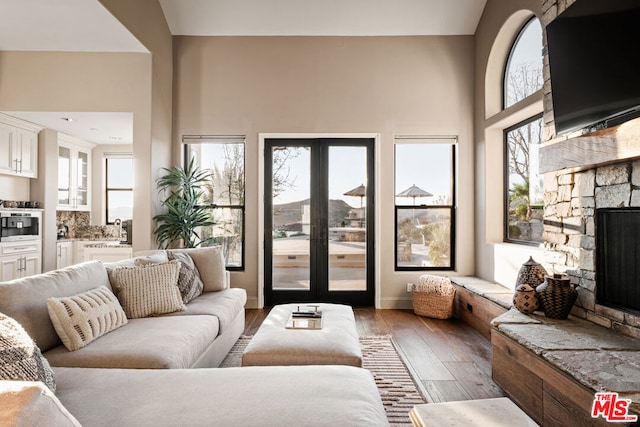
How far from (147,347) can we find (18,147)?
4.35 m

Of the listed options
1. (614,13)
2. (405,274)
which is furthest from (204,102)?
(614,13)

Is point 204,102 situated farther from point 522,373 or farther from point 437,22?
point 522,373

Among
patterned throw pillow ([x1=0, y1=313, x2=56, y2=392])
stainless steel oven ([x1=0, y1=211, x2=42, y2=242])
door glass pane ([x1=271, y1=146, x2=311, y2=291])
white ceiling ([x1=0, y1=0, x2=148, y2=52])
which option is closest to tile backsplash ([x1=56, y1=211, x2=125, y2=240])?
stainless steel oven ([x1=0, y1=211, x2=42, y2=242])

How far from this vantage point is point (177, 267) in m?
3.11

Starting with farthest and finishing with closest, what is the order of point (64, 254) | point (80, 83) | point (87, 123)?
1. point (64, 254)
2. point (87, 123)
3. point (80, 83)

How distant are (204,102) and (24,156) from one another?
2.49 metres

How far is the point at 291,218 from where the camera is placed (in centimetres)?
514

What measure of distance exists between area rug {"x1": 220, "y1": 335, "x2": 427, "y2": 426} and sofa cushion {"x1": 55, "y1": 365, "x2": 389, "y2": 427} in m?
0.73

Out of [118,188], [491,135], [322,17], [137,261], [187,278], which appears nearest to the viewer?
[137,261]

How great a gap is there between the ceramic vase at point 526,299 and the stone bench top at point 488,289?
452 mm

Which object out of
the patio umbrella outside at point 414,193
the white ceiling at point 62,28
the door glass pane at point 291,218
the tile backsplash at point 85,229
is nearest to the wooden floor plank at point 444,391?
the door glass pane at point 291,218

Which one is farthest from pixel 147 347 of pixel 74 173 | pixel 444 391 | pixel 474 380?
pixel 74 173

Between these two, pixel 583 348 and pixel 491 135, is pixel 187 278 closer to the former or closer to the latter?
pixel 583 348

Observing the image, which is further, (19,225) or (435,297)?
(19,225)
